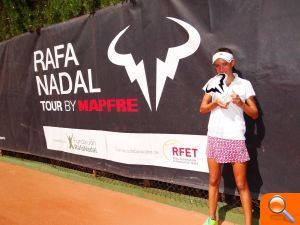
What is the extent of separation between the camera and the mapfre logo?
4.91 metres

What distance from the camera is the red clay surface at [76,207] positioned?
16.4ft

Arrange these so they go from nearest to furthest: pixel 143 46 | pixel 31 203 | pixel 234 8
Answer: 1. pixel 234 8
2. pixel 143 46
3. pixel 31 203

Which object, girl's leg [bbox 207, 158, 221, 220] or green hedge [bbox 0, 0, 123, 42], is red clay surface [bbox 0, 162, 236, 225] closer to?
girl's leg [bbox 207, 158, 221, 220]

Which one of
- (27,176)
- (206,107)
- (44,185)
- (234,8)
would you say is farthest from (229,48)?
(27,176)

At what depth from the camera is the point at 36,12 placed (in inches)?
320

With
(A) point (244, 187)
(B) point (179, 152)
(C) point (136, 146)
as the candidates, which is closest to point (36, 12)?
(C) point (136, 146)

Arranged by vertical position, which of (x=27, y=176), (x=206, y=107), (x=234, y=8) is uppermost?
(x=234, y=8)

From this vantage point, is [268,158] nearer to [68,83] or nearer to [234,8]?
[234,8]

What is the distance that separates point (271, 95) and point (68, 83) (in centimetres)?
380

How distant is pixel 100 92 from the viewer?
6.43m

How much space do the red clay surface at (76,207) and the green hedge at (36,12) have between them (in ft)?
8.67

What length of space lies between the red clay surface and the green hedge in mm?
2643

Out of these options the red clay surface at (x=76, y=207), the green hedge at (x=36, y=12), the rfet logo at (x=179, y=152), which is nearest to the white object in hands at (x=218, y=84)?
the rfet logo at (x=179, y=152)

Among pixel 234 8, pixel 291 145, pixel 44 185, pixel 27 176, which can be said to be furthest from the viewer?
pixel 27 176
